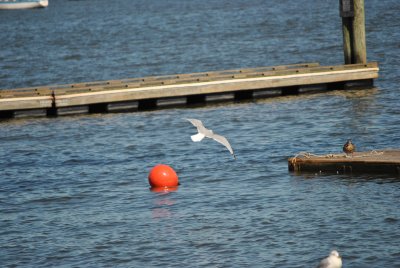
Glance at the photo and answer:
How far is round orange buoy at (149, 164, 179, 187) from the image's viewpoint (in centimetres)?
2269

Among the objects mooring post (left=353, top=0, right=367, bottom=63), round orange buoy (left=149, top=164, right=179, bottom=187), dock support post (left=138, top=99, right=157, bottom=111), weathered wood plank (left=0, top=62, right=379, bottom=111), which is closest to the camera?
round orange buoy (left=149, top=164, right=179, bottom=187)

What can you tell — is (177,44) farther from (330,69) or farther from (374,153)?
(374,153)

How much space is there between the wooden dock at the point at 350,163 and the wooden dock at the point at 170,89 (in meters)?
10.1

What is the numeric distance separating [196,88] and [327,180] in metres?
11.4

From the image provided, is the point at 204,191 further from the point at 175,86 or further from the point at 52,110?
the point at 52,110

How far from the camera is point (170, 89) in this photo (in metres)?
32.9

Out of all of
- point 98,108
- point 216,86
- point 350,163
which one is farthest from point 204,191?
point 98,108

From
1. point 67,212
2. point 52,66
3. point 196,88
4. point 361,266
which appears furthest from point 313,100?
point 52,66

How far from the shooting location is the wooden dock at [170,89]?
1278 inches

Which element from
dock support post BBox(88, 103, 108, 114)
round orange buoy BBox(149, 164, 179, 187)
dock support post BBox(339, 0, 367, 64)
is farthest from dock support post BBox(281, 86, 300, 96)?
round orange buoy BBox(149, 164, 179, 187)

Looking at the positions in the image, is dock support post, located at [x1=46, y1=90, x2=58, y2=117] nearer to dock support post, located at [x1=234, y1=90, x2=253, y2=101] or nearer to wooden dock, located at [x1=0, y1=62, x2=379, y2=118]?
wooden dock, located at [x1=0, y1=62, x2=379, y2=118]

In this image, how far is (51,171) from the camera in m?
25.7

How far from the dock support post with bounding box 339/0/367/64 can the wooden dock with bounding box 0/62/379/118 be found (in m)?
0.80

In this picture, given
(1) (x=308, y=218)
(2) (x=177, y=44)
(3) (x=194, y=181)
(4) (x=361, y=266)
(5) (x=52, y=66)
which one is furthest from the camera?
(2) (x=177, y=44)
